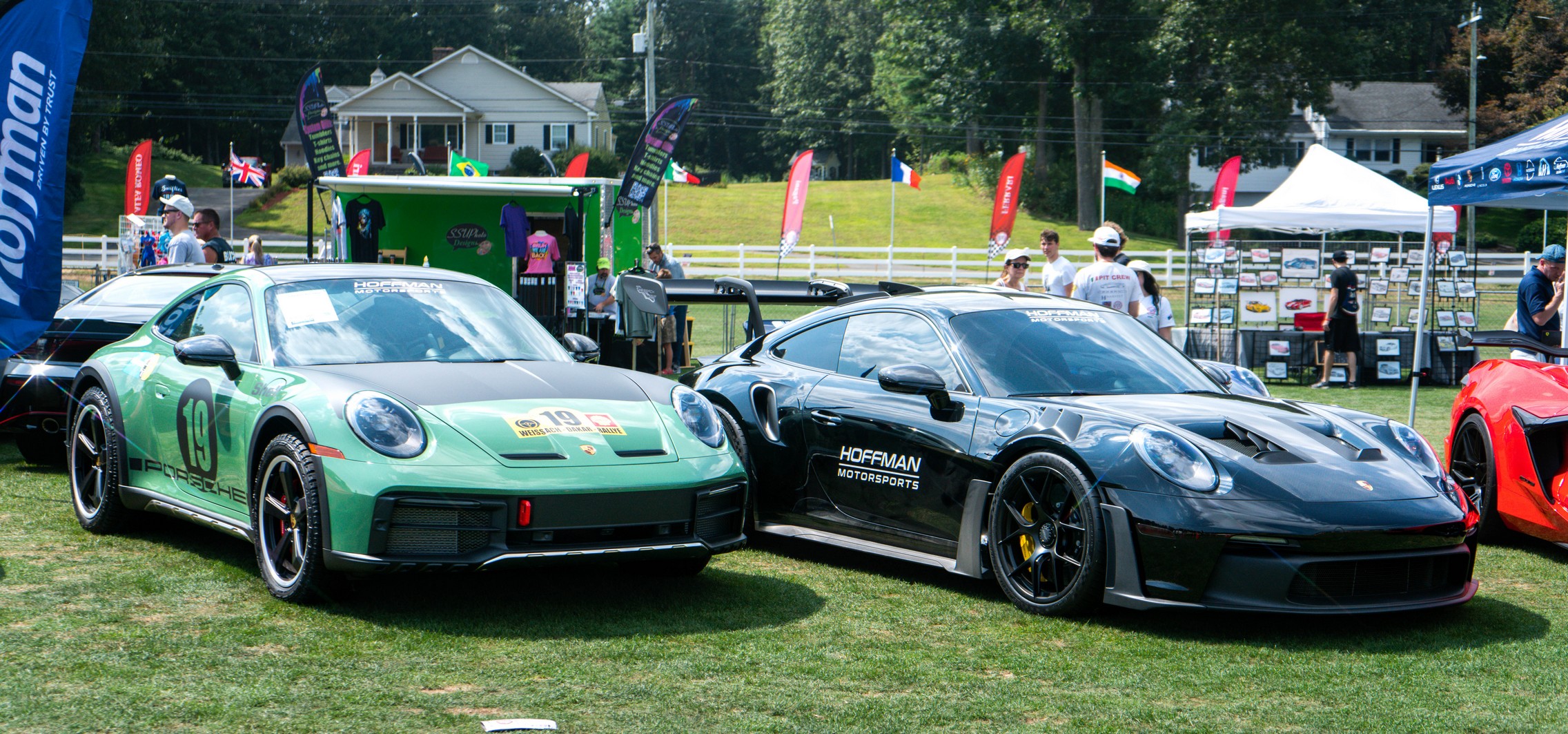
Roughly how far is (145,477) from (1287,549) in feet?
16.2

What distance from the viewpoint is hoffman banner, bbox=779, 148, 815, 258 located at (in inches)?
988

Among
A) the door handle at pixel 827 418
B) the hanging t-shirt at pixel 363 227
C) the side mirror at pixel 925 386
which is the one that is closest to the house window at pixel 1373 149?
the hanging t-shirt at pixel 363 227

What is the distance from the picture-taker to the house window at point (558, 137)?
6712 centimetres

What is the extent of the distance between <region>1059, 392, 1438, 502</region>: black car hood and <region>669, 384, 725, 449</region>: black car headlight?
1.43 m

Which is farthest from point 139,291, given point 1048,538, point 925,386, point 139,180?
point 139,180

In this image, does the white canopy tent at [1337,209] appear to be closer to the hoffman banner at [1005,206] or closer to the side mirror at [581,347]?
the hoffman banner at [1005,206]

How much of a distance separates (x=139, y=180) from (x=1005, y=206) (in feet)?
61.7

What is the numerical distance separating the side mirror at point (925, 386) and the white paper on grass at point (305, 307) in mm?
2422

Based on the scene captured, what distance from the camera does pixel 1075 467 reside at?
5.16 meters

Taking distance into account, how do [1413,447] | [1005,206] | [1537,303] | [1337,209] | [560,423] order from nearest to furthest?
[560,423] < [1413,447] < [1537,303] < [1337,209] < [1005,206]

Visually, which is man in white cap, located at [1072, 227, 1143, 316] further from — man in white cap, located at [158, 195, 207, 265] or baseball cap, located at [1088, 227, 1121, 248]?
man in white cap, located at [158, 195, 207, 265]

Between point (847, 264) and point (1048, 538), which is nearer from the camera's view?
point (1048, 538)

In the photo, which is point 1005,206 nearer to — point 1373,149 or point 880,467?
point 880,467

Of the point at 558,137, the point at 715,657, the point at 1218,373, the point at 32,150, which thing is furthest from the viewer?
the point at 558,137
